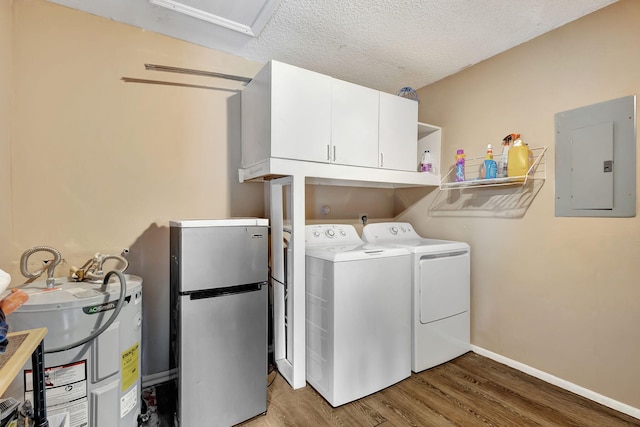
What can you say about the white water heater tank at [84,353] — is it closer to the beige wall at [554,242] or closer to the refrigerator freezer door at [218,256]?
the refrigerator freezer door at [218,256]

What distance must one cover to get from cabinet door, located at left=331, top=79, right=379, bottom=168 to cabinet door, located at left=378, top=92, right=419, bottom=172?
0.08 m

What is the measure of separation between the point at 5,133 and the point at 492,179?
9.99ft

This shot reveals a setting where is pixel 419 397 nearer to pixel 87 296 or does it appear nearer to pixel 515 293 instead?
pixel 515 293

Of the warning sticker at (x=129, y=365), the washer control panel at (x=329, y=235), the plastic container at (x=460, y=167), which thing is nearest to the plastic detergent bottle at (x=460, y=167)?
the plastic container at (x=460, y=167)

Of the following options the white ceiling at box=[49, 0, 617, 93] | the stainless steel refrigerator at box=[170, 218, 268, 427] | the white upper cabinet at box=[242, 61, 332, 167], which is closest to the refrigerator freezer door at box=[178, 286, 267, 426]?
the stainless steel refrigerator at box=[170, 218, 268, 427]

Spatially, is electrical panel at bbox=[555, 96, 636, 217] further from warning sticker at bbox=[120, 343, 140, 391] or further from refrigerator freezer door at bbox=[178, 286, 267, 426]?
warning sticker at bbox=[120, 343, 140, 391]

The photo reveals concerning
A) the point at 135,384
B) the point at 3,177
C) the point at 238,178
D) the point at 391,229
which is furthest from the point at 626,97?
the point at 3,177

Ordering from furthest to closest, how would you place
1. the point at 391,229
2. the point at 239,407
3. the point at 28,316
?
the point at 391,229, the point at 239,407, the point at 28,316

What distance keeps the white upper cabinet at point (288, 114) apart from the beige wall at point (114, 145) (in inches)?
14.5

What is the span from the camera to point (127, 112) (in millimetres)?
1927

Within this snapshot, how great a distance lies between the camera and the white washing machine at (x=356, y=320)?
1791 mm

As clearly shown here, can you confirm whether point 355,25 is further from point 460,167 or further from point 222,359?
point 222,359

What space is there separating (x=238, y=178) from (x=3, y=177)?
4.23ft

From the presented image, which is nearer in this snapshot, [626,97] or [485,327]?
[626,97]
